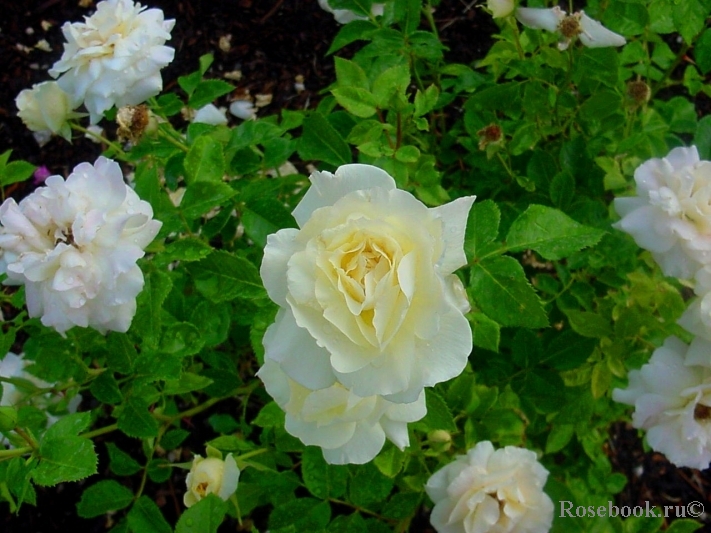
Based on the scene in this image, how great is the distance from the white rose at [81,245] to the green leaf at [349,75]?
41 centimetres

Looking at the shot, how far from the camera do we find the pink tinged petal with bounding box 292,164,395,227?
631 mm

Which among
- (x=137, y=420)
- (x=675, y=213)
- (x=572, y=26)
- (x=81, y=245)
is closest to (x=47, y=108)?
(x=81, y=245)

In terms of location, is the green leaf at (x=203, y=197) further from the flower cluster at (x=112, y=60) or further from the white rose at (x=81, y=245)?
the flower cluster at (x=112, y=60)

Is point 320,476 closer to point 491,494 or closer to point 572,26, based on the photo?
point 491,494

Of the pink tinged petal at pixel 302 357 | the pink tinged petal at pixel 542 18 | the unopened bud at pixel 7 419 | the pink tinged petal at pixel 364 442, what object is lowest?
the unopened bud at pixel 7 419

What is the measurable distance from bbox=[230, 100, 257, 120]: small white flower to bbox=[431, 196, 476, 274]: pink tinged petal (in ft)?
5.35

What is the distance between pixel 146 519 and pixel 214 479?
14 cm

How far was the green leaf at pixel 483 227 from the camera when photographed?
0.83 meters

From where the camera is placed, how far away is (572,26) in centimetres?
107

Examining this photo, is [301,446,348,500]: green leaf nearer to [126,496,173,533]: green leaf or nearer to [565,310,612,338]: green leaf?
[126,496,173,533]: green leaf

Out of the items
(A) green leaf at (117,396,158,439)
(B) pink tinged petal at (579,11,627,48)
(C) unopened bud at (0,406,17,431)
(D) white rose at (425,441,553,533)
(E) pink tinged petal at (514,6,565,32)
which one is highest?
(E) pink tinged petal at (514,6,565,32)

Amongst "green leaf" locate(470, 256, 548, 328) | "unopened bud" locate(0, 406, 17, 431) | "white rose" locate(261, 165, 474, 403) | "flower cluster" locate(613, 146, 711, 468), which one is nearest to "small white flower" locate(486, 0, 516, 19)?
"flower cluster" locate(613, 146, 711, 468)

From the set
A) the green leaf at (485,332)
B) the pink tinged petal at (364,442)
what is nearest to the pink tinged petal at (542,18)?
the green leaf at (485,332)

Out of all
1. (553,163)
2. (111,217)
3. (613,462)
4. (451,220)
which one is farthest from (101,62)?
(613,462)
